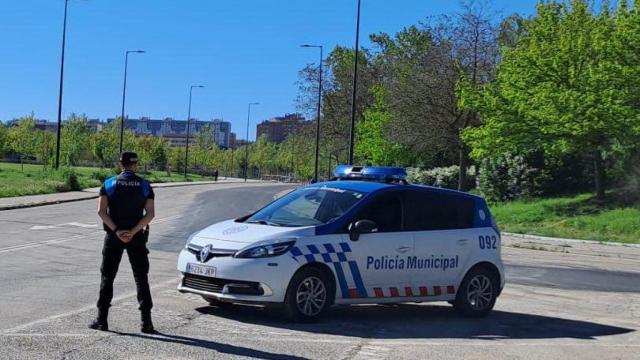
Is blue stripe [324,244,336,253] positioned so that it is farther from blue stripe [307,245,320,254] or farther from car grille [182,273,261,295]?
car grille [182,273,261,295]

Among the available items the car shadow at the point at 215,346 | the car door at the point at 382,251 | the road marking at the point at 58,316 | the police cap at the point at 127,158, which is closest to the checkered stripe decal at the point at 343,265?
the car door at the point at 382,251

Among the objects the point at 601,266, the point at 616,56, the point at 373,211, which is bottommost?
the point at 601,266

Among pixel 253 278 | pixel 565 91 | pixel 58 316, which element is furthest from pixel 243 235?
pixel 565 91

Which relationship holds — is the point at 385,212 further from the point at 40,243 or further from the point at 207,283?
the point at 40,243

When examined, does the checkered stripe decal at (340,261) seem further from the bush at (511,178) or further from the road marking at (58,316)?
the bush at (511,178)

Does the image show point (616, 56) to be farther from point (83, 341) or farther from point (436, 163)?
point (436, 163)

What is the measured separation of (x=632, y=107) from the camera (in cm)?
2705

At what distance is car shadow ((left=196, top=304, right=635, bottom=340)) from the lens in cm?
822

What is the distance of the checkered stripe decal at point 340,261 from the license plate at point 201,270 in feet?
2.85

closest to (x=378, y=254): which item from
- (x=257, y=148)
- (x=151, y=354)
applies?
(x=151, y=354)

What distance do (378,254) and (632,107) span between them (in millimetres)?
21322

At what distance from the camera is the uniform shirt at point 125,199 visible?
292 inches

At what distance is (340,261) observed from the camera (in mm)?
8430

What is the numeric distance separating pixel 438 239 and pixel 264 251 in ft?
7.76
